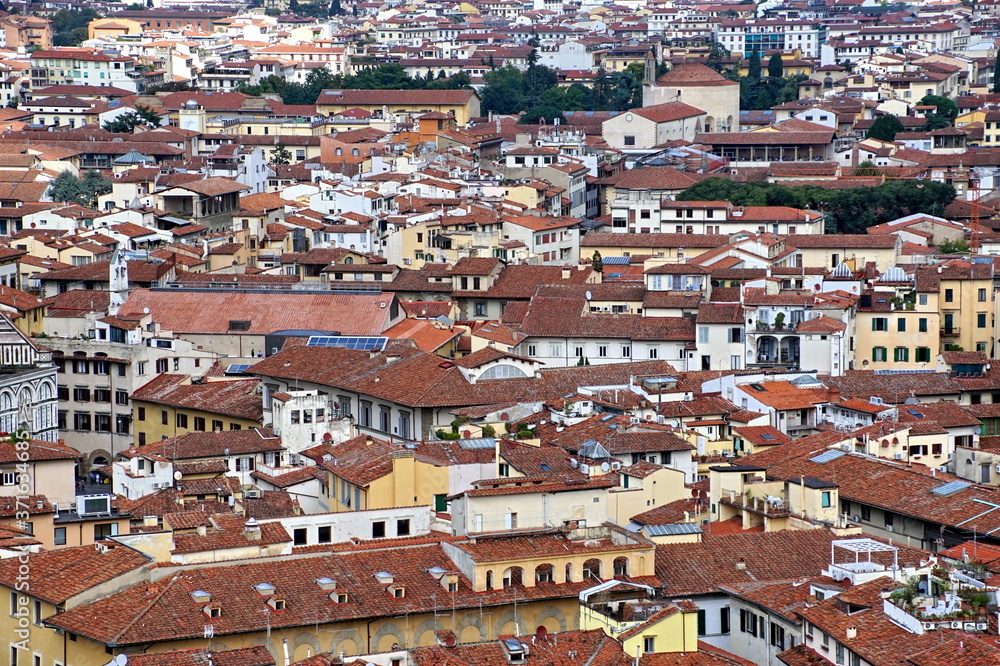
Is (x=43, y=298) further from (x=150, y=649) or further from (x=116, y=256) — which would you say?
(x=150, y=649)

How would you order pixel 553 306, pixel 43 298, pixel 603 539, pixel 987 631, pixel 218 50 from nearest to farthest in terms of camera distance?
pixel 987 631 → pixel 603 539 → pixel 553 306 → pixel 43 298 → pixel 218 50

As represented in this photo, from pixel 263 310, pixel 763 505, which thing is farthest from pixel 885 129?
pixel 763 505

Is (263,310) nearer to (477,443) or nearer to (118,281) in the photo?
Result: (118,281)

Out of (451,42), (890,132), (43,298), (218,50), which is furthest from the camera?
(451,42)

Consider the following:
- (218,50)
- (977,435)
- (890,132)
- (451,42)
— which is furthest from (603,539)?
(451,42)

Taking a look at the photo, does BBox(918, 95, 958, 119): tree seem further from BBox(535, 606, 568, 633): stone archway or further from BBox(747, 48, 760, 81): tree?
BBox(535, 606, 568, 633): stone archway

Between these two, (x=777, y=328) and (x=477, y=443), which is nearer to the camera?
(x=477, y=443)
